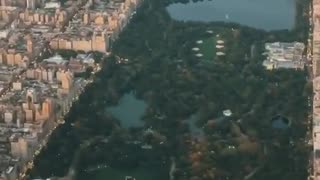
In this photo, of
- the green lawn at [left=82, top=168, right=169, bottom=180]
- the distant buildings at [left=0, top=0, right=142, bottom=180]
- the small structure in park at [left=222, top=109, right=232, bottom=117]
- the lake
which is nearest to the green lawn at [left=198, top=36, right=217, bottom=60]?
the lake

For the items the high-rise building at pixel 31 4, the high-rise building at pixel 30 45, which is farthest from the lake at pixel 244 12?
the high-rise building at pixel 30 45

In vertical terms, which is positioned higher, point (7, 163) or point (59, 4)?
point (59, 4)

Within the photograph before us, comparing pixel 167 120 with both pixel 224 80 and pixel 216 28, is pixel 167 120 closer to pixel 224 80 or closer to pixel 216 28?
pixel 224 80

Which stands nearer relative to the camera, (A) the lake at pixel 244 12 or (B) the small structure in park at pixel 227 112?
(B) the small structure in park at pixel 227 112

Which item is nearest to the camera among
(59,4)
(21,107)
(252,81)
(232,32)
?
(21,107)

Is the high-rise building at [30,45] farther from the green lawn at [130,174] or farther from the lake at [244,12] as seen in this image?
the green lawn at [130,174]

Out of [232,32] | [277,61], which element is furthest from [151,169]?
[232,32]
